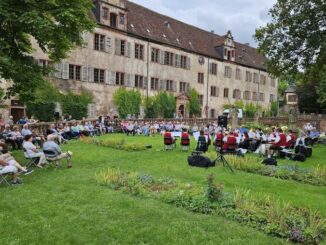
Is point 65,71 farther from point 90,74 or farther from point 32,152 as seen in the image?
point 32,152

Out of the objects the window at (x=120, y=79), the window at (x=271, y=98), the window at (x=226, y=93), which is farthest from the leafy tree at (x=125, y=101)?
the window at (x=271, y=98)

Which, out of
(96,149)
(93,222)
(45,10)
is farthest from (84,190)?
(96,149)

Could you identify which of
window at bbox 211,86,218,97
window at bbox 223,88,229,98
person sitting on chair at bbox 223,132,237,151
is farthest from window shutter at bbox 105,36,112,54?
person sitting on chair at bbox 223,132,237,151

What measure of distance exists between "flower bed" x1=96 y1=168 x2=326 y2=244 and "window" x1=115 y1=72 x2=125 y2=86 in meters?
28.4

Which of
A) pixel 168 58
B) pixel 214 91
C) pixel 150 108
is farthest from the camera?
pixel 214 91

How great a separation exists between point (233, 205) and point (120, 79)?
32294 millimetres

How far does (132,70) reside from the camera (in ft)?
136

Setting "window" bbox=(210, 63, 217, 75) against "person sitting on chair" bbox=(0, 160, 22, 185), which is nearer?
"person sitting on chair" bbox=(0, 160, 22, 185)

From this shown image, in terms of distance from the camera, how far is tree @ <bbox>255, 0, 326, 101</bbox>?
19703 mm

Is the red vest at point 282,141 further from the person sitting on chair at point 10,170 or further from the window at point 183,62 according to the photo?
the window at point 183,62

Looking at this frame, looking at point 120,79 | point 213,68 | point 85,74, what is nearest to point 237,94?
point 213,68

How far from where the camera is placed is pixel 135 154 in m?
19.3

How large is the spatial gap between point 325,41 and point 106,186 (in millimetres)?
13466

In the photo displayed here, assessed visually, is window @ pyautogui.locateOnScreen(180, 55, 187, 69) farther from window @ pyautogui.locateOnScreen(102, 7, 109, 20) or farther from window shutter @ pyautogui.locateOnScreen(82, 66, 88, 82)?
window shutter @ pyautogui.locateOnScreen(82, 66, 88, 82)
